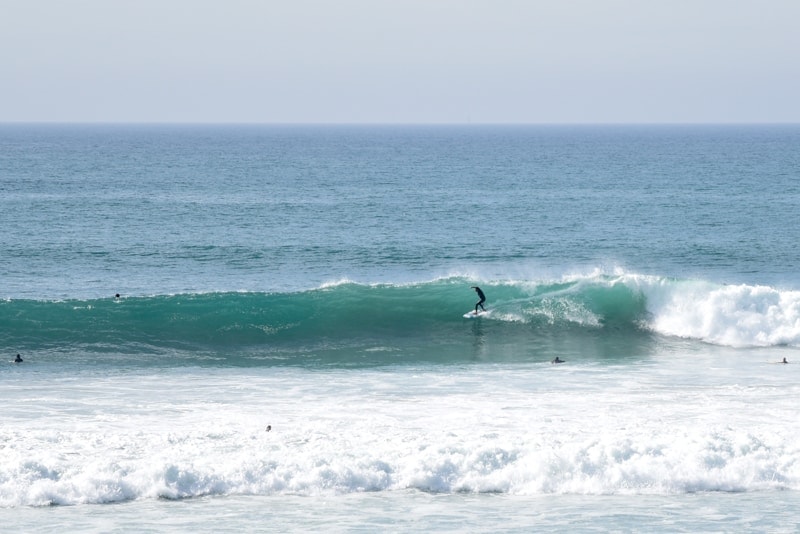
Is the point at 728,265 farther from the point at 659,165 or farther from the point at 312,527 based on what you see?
the point at 659,165

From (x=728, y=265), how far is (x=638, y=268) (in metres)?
3.80

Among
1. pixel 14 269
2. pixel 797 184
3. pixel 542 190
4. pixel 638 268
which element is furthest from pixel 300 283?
pixel 797 184

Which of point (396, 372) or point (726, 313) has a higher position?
point (726, 313)

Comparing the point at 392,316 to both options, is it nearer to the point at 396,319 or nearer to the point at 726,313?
the point at 396,319

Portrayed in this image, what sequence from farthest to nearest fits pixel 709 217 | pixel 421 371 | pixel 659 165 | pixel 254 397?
pixel 659 165 → pixel 709 217 → pixel 421 371 → pixel 254 397

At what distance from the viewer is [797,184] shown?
85.2 m

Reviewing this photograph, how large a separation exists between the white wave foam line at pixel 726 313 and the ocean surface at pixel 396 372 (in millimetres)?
87

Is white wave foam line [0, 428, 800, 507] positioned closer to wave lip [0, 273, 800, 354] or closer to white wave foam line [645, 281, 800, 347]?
wave lip [0, 273, 800, 354]

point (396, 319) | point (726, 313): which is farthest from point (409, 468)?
point (726, 313)

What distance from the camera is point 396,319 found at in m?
32.4

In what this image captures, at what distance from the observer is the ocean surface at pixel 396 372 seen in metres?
17.5

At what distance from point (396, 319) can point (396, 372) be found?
20.1 ft

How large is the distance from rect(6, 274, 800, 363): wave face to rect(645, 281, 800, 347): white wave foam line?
0.13 ft

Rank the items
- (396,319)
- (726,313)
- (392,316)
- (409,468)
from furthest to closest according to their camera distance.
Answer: (392,316) < (396,319) < (726,313) < (409,468)
